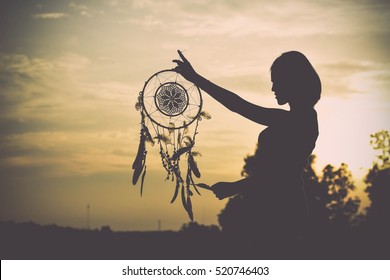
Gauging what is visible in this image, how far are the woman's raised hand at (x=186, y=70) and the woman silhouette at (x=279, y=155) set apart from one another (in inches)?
5.2

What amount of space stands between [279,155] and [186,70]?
99 cm

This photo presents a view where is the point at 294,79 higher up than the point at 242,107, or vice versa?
the point at 294,79

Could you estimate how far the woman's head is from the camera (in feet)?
12.5

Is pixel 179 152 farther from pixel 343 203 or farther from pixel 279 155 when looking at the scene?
pixel 343 203

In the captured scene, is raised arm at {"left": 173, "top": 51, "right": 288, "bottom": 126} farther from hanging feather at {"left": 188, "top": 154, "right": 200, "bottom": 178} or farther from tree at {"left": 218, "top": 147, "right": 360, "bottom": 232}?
tree at {"left": 218, "top": 147, "right": 360, "bottom": 232}

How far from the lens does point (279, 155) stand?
361 cm

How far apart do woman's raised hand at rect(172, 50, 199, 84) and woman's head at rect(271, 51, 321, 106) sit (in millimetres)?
580

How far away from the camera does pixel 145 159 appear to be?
203 inches

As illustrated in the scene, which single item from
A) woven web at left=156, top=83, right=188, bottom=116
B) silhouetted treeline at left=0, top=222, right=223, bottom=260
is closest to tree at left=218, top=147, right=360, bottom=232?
silhouetted treeline at left=0, top=222, right=223, bottom=260

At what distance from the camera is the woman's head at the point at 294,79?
3801 millimetres

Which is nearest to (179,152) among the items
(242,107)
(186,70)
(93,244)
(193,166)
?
(193,166)

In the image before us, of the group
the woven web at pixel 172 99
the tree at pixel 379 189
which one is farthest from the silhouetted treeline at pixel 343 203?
the woven web at pixel 172 99
